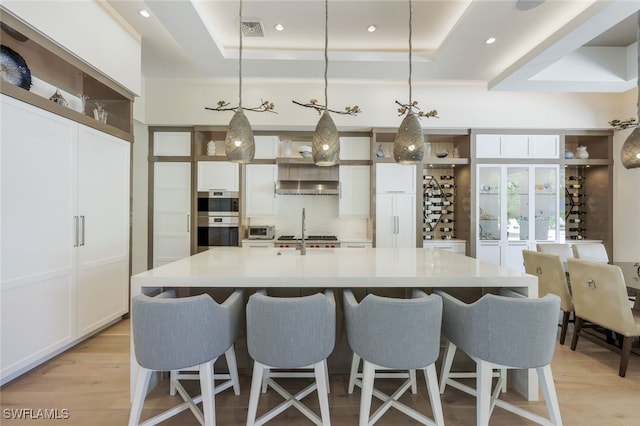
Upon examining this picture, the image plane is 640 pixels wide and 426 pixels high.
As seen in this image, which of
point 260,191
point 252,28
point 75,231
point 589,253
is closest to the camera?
point 75,231

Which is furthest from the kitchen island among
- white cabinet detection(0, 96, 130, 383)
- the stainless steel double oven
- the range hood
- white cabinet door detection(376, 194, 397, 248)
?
the range hood

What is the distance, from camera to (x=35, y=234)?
2367mm

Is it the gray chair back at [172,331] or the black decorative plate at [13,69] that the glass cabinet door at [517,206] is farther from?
the black decorative plate at [13,69]

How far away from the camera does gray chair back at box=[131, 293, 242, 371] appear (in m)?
1.51

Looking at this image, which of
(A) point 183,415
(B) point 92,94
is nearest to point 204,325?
(A) point 183,415

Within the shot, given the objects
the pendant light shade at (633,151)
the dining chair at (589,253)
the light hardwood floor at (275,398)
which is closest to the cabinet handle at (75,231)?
the light hardwood floor at (275,398)

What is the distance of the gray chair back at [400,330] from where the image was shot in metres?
1.51

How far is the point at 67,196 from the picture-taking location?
8.80ft

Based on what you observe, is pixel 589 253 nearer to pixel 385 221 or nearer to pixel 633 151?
pixel 633 151

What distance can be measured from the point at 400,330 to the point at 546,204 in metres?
4.58

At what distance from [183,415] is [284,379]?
27.6 inches

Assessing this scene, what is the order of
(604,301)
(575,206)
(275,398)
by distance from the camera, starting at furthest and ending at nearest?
(575,206) → (604,301) → (275,398)

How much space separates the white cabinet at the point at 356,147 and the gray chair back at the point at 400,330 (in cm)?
355

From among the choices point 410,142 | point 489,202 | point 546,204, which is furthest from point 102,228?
point 546,204
